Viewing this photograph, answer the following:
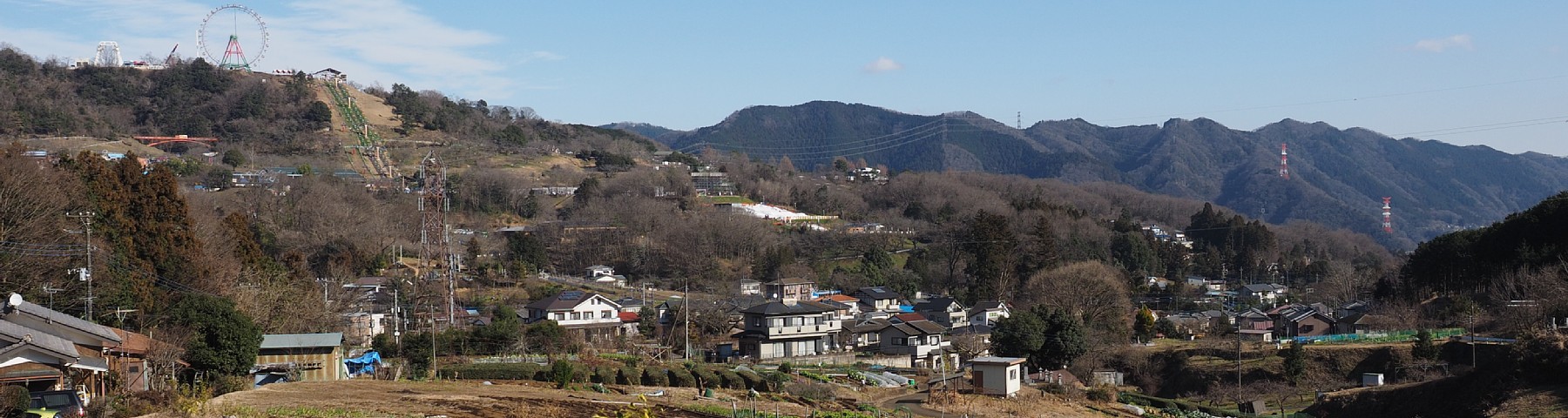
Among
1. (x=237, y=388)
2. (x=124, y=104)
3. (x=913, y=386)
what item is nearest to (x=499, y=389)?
(x=237, y=388)

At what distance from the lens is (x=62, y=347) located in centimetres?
1313

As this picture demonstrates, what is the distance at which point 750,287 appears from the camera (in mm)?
45688

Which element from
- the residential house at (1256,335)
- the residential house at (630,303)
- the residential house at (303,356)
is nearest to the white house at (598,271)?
the residential house at (630,303)

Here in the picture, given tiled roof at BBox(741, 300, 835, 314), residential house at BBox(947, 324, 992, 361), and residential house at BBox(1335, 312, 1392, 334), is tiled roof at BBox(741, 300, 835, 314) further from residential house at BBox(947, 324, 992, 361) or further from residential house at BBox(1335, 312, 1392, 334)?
residential house at BBox(1335, 312, 1392, 334)

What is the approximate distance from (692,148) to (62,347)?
16551 centimetres

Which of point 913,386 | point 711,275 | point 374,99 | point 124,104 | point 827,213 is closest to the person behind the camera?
point 913,386

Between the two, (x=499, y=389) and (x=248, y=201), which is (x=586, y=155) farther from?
(x=499, y=389)

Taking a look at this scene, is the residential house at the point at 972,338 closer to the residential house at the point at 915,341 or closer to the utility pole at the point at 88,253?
the residential house at the point at 915,341

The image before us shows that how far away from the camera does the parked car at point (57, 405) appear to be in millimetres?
11031

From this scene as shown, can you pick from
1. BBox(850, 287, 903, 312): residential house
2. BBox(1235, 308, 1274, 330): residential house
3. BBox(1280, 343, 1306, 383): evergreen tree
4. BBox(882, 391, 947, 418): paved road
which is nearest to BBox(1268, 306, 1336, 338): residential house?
BBox(1235, 308, 1274, 330): residential house

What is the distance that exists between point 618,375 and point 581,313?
15.2 meters

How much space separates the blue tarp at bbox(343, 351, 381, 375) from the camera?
21344 millimetres

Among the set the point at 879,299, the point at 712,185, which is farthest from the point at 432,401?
the point at 712,185

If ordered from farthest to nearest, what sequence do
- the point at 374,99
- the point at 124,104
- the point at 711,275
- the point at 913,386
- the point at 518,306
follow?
the point at 374,99 → the point at 124,104 → the point at 711,275 → the point at 518,306 → the point at 913,386
